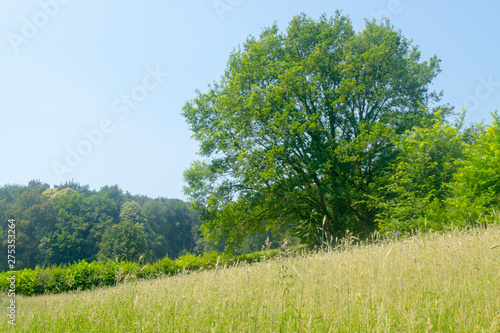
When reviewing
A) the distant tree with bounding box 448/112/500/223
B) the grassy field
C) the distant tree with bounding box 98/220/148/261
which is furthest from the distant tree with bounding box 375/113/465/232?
the distant tree with bounding box 98/220/148/261

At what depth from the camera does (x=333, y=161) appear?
16625mm

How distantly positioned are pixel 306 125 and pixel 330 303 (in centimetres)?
1330

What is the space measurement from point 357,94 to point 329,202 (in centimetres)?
604

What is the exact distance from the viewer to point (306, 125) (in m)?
16.1

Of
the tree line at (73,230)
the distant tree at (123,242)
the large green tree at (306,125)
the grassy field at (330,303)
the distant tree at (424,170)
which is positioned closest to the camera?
the grassy field at (330,303)

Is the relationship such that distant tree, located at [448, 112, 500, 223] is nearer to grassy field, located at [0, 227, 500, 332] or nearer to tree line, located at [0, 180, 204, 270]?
grassy field, located at [0, 227, 500, 332]

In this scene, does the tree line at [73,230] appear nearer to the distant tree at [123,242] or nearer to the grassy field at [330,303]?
the distant tree at [123,242]

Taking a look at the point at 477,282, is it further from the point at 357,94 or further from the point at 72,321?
the point at 357,94

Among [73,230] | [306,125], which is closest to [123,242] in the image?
[73,230]

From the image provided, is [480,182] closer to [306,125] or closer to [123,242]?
[306,125]

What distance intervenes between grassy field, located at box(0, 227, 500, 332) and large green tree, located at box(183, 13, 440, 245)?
1094cm

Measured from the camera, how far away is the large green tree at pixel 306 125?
1625cm

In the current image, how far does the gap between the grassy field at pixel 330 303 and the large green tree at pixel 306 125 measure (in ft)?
35.9

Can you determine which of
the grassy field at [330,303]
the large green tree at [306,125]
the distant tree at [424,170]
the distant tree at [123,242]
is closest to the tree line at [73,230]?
the distant tree at [123,242]
